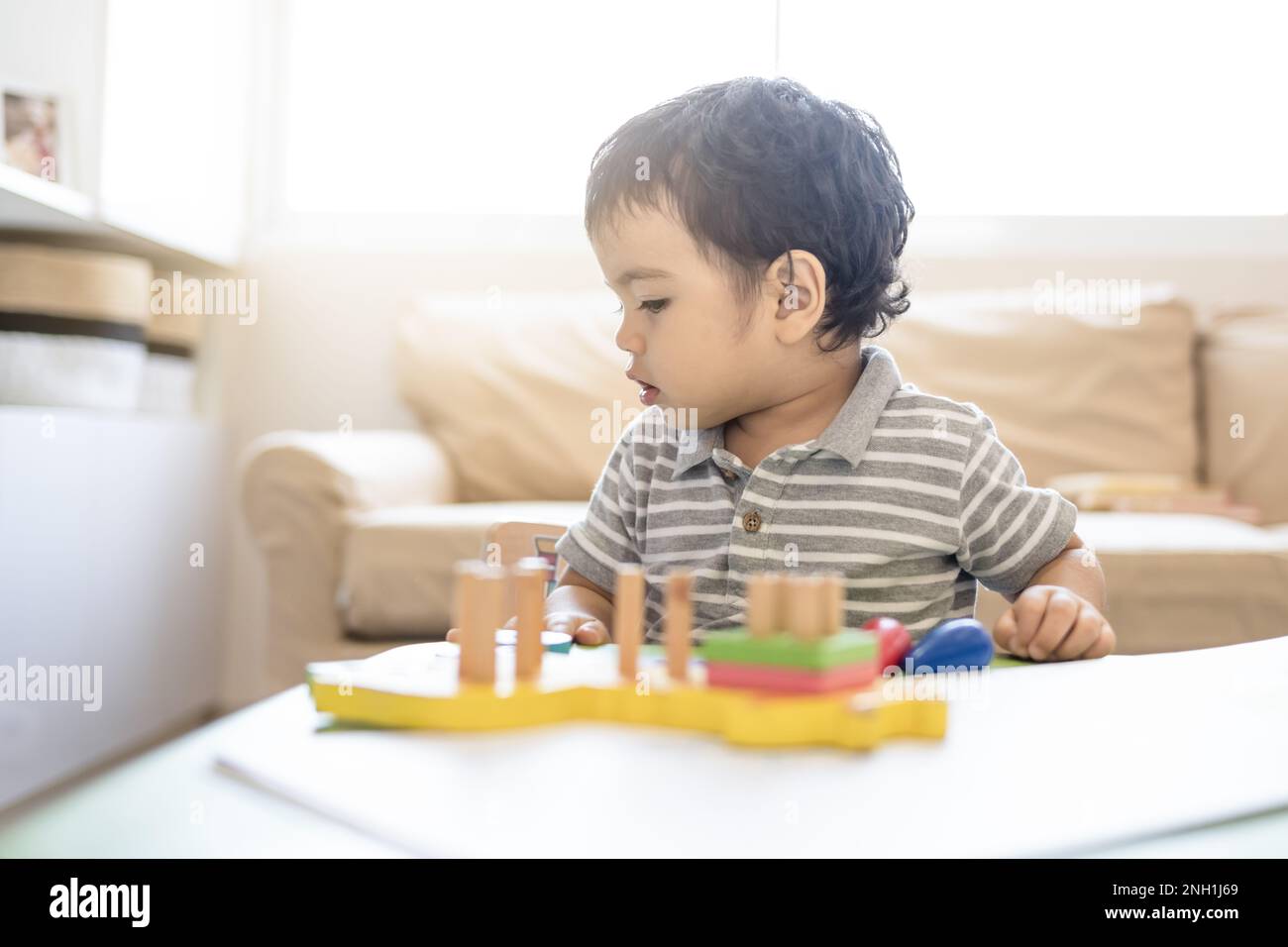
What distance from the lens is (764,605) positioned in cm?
51

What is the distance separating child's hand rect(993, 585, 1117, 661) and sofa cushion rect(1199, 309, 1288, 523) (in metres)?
1.64

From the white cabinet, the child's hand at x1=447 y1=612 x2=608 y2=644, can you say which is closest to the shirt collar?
the child's hand at x1=447 y1=612 x2=608 y2=644

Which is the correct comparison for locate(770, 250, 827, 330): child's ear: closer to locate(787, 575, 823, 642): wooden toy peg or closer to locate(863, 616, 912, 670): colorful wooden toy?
locate(863, 616, 912, 670): colorful wooden toy

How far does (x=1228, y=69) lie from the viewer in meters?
2.74

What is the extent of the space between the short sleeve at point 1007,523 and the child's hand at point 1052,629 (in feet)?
0.58

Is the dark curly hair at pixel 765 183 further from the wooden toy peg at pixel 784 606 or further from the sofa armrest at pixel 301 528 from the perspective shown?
the sofa armrest at pixel 301 528

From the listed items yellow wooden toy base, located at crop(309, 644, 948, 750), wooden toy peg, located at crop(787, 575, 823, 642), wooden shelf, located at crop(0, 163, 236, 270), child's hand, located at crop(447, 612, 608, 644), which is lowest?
yellow wooden toy base, located at crop(309, 644, 948, 750)

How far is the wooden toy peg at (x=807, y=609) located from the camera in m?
0.50

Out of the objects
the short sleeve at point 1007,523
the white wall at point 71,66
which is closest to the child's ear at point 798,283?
the short sleeve at point 1007,523

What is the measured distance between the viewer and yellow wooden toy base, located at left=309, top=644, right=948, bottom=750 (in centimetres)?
48

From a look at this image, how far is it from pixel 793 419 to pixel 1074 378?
1373 millimetres

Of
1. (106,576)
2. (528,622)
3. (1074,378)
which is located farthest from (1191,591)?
(106,576)

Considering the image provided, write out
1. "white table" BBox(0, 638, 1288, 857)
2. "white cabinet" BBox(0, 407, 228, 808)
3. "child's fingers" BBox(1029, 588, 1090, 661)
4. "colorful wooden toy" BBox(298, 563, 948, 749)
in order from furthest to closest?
"white cabinet" BBox(0, 407, 228, 808), "child's fingers" BBox(1029, 588, 1090, 661), "colorful wooden toy" BBox(298, 563, 948, 749), "white table" BBox(0, 638, 1288, 857)

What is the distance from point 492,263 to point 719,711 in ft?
7.51
